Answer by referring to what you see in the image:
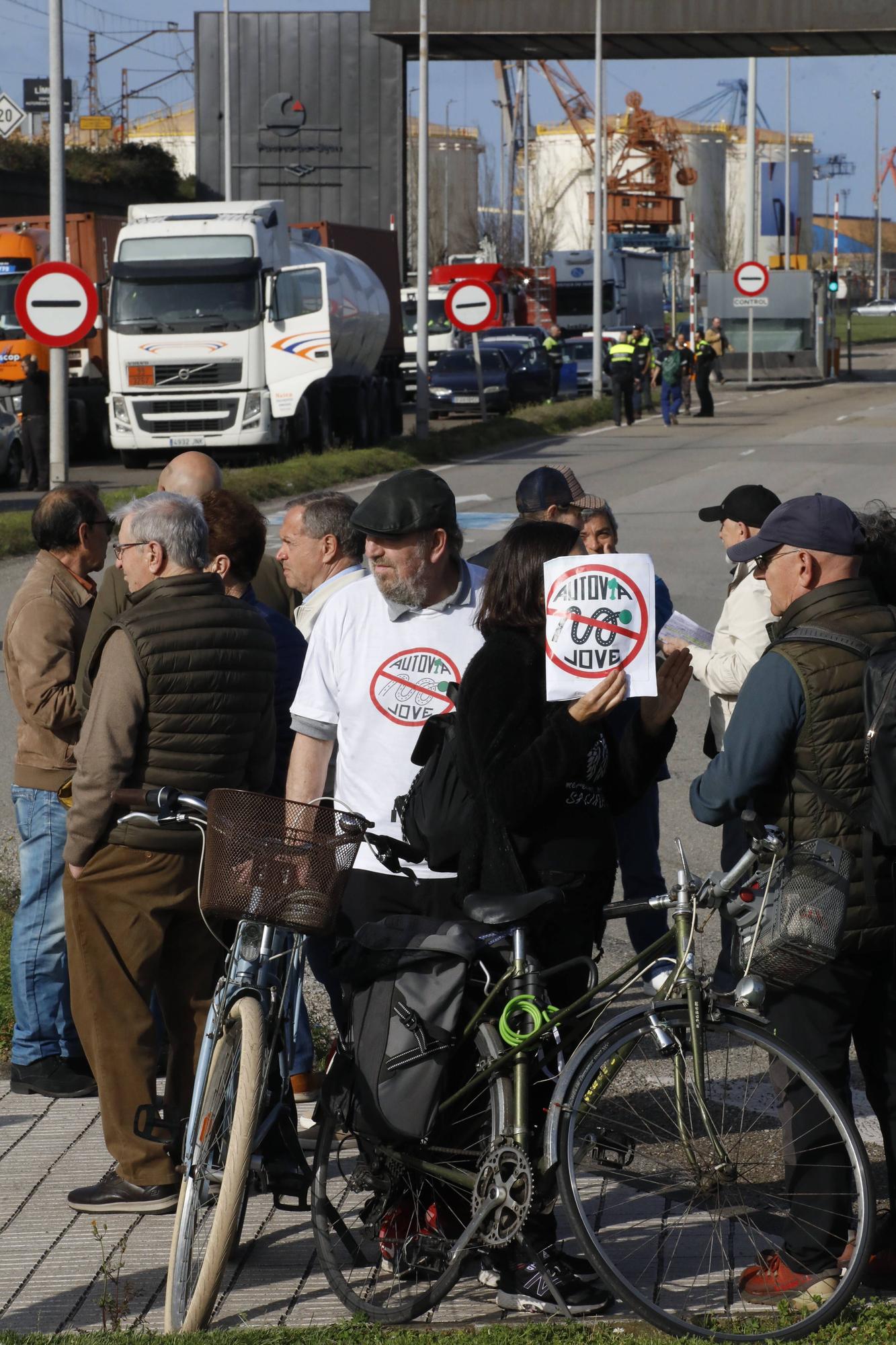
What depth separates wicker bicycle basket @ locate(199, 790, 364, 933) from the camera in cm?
401

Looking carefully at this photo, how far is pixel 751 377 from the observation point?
164ft

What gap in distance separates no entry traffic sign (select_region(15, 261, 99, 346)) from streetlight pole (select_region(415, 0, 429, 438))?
12633mm

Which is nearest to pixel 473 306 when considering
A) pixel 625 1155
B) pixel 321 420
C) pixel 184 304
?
pixel 321 420

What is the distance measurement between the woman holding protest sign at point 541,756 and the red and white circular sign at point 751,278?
1593 inches

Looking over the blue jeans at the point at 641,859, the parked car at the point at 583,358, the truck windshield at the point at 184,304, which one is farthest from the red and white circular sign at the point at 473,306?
the blue jeans at the point at 641,859

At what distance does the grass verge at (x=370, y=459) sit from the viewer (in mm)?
20750

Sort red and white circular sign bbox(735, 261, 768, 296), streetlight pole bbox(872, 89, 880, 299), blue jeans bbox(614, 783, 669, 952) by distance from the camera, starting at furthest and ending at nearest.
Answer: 1. streetlight pole bbox(872, 89, 880, 299)
2. red and white circular sign bbox(735, 261, 768, 296)
3. blue jeans bbox(614, 783, 669, 952)

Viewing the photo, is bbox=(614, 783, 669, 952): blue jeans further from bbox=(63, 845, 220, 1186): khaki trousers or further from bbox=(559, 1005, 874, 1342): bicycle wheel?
bbox=(559, 1005, 874, 1342): bicycle wheel

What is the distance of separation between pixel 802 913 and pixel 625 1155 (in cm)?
66

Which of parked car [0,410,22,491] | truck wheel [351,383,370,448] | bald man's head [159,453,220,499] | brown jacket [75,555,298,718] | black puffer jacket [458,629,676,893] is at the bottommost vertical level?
black puffer jacket [458,629,676,893]

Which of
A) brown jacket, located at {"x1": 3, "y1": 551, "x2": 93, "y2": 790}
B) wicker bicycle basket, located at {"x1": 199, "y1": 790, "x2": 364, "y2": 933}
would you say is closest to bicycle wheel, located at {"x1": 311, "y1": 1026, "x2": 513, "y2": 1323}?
wicker bicycle basket, located at {"x1": 199, "y1": 790, "x2": 364, "y2": 933}

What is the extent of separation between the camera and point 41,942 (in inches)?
229

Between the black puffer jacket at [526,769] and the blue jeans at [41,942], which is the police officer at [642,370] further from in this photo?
the black puffer jacket at [526,769]

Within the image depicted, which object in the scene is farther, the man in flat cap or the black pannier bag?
the man in flat cap
